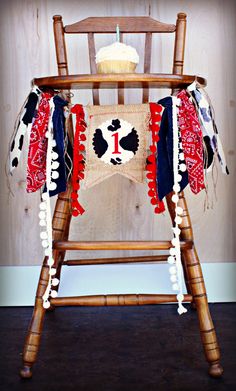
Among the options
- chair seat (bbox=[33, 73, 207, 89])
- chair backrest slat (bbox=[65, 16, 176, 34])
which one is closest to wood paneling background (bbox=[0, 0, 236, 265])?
chair backrest slat (bbox=[65, 16, 176, 34])

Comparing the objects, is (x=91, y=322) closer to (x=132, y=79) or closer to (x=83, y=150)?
(x=83, y=150)

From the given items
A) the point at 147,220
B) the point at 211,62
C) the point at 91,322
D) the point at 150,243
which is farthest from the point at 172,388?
the point at 211,62

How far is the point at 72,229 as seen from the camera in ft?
5.21

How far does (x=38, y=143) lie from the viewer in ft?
3.52

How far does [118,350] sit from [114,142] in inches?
18.7

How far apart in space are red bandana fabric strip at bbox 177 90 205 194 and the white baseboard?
58 cm

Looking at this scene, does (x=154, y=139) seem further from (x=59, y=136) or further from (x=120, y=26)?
(x=120, y=26)

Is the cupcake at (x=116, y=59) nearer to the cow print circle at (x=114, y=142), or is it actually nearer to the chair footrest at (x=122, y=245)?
the cow print circle at (x=114, y=142)

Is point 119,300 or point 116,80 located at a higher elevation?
point 116,80

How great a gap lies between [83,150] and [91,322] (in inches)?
20.0

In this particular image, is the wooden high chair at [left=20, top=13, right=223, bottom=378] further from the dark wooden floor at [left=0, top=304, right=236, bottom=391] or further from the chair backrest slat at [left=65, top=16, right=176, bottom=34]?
the chair backrest slat at [left=65, top=16, right=176, bottom=34]

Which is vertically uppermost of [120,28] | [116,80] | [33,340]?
[120,28]

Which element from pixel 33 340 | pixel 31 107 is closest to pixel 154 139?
pixel 31 107

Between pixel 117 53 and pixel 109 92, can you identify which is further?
pixel 109 92
